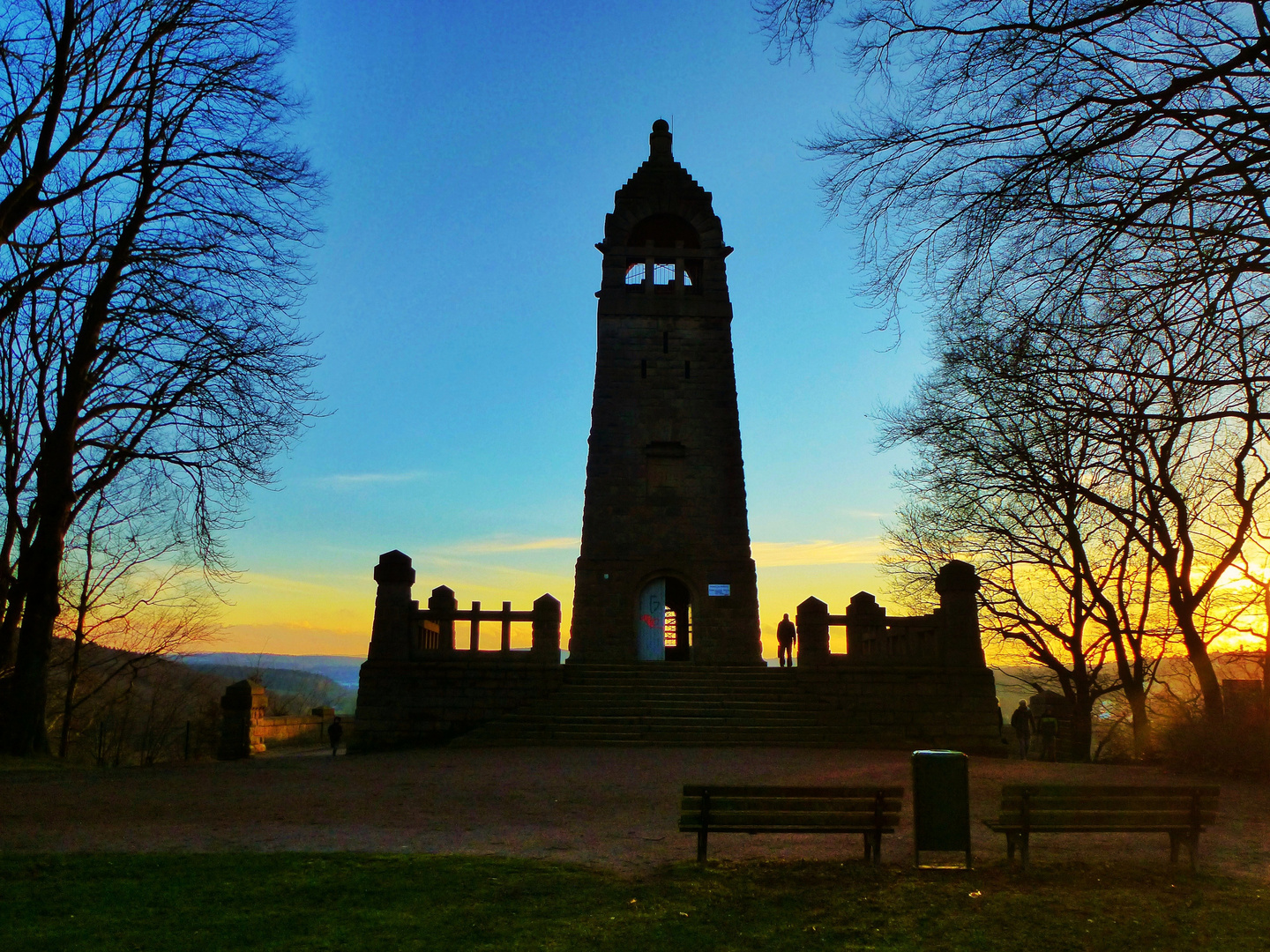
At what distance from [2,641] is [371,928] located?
12.9m

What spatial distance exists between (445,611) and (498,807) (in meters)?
10.9

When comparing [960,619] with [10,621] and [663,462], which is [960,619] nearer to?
[663,462]

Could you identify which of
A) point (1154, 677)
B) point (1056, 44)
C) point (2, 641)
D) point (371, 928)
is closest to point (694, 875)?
point (371, 928)

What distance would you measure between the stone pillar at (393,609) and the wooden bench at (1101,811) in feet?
51.0

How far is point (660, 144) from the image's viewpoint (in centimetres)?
3272

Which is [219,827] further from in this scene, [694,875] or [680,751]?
[680,751]

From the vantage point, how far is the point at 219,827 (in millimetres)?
10516

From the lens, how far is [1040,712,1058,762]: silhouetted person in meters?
22.7

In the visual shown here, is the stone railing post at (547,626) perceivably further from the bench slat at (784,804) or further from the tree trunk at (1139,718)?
the bench slat at (784,804)

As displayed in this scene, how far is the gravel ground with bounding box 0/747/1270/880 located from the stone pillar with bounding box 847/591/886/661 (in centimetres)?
483

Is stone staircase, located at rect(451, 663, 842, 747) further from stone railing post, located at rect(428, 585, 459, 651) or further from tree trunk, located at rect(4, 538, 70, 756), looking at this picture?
tree trunk, located at rect(4, 538, 70, 756)

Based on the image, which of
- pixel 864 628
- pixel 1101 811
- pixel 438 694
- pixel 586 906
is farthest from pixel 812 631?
pixel 586 906

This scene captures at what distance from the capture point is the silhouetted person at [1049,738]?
22.7 meters

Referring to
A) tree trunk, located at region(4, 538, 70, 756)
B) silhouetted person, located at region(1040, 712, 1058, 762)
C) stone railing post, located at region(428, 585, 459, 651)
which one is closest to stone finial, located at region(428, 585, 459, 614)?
stone railing post, located at region(428, 585, 459, 651)
